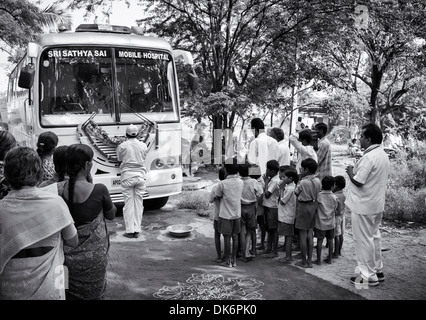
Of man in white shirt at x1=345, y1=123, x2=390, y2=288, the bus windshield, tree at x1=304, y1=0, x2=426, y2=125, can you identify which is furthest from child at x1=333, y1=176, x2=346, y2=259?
tree at x1=304, y1=0, x2=426, y2=125

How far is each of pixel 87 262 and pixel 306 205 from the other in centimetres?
314

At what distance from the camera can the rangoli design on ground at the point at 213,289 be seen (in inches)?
173

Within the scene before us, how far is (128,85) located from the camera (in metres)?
7.77

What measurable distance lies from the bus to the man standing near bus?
0.76m

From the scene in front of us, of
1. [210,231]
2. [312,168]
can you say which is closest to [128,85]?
[210,231]

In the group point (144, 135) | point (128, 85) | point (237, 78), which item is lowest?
point (144, 135)

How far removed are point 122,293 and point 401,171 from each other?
8.23 meters

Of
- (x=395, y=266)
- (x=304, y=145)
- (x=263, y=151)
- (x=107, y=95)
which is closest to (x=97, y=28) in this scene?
(x=107, y=95)

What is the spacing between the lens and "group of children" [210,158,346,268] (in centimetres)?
535

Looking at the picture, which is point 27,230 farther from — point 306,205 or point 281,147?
point 281,147

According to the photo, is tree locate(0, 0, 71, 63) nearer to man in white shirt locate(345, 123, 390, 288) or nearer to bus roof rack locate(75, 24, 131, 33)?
bus roof rack locate(75, 24, 131, 33)

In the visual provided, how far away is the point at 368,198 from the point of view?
183 inches

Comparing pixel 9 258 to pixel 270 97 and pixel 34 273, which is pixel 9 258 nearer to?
pixel 34 273

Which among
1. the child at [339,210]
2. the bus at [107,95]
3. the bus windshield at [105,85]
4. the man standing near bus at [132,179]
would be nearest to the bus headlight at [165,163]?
the bus at [107,95]
